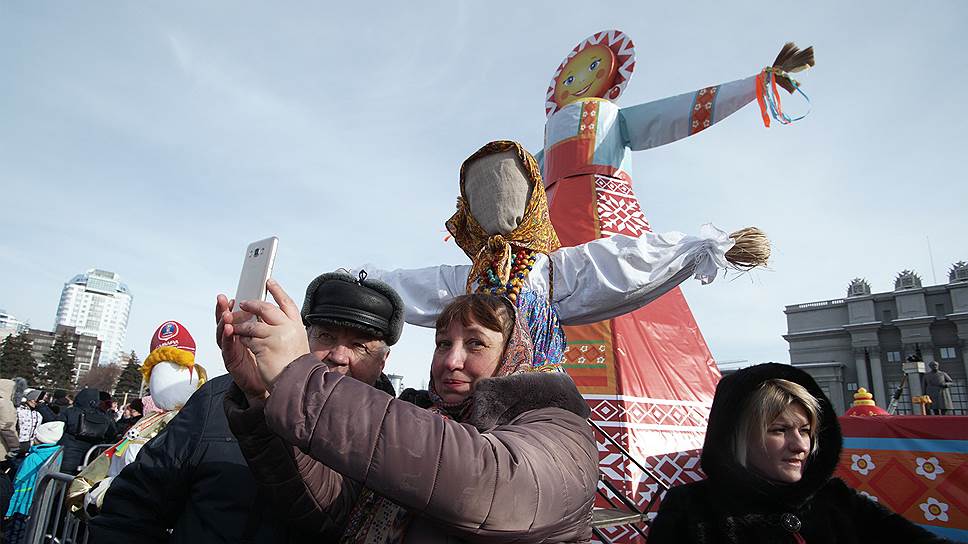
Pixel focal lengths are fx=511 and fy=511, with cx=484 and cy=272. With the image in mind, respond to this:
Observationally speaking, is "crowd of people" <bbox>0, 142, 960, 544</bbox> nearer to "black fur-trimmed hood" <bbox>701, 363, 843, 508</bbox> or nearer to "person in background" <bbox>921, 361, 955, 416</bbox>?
"black fur-trimmed hood" <bbox>701, 363, 843, 508</bbox>

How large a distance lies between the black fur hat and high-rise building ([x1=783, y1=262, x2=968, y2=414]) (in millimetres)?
33818

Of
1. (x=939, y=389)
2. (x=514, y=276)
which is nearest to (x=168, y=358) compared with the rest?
(x=514, y=276)

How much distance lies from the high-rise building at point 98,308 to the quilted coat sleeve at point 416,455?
6809 inches

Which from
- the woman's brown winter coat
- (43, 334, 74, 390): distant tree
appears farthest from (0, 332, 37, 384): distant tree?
the woman's brown winter coat

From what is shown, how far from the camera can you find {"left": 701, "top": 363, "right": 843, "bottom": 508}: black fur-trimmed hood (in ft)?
6.54

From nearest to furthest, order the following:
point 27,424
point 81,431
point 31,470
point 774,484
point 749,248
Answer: point 774,484, point 749,248, point 31,470, point 81,431, point 27,424

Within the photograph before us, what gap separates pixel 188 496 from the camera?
1.72m

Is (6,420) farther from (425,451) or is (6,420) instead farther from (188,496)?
(425,451)

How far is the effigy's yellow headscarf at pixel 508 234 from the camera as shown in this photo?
3.20 meters

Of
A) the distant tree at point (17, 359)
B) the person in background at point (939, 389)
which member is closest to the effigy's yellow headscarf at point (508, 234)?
the person in background at point (939, 389)

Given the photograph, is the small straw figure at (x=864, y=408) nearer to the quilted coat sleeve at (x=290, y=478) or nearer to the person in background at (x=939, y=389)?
the person in background at (x=939, y=389)

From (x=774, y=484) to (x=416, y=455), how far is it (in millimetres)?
1787

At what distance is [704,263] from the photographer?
326 cm

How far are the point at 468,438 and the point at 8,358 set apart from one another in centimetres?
6349
